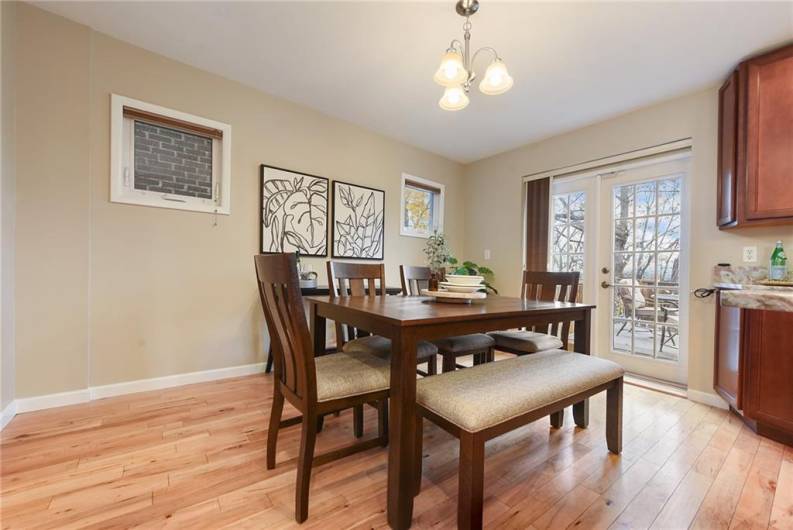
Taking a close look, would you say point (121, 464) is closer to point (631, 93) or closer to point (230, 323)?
point (230, 323)

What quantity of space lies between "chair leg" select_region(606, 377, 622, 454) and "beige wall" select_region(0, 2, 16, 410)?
10.6ft

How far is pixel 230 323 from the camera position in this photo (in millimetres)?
2674

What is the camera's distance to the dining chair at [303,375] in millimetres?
1159

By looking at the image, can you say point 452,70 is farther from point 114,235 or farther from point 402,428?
point 114,235

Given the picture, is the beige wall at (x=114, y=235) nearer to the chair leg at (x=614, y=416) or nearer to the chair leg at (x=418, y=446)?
the chair leg at (x=418, y=446)

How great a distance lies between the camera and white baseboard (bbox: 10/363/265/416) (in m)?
1.98

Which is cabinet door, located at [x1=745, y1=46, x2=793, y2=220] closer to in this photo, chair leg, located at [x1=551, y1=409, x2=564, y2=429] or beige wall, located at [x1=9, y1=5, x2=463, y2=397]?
chair leg, located at [x1=551, y1=409, x2=564, y2=429]

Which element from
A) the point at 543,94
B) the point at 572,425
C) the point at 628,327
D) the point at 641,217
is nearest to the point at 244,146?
the point at 543,94

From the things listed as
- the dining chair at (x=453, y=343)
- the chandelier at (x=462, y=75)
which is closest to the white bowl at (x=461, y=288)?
the dining chair at (x=453, y=343)

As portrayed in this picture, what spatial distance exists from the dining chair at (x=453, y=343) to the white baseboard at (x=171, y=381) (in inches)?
60.0

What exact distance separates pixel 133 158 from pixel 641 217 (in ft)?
13.6

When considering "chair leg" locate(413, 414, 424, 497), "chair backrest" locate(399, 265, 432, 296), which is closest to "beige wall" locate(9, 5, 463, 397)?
"chair backrest" locate(399, 265, 432, 296)

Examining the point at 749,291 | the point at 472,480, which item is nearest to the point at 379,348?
the point at 472,480

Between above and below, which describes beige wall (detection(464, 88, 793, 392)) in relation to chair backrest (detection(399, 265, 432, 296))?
above
